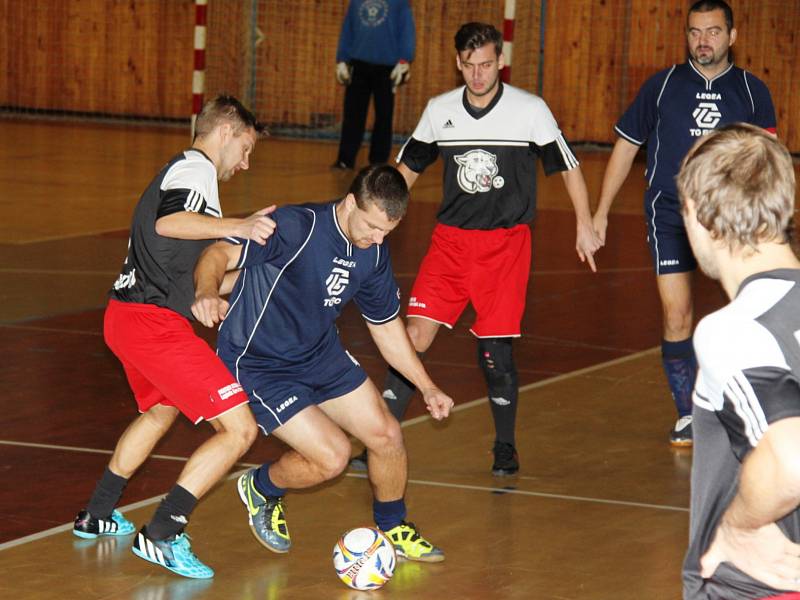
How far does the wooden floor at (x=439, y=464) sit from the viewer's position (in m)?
5.17

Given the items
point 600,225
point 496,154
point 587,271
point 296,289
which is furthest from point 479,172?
point 587,271

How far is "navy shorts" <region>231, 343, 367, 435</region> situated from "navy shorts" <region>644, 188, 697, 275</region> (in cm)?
239

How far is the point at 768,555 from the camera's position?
2.62 m

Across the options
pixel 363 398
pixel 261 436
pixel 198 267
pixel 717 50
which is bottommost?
pixel 261 436

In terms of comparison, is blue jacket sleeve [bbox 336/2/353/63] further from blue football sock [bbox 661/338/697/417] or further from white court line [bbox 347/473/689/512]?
white court line [bbox 347/473/689/512]

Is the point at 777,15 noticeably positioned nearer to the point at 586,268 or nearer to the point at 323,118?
the point at 323,118

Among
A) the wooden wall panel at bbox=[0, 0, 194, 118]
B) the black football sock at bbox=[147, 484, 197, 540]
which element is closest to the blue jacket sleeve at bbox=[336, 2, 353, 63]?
the wooden wall panel at bbox=[0, 0, 194, 118]

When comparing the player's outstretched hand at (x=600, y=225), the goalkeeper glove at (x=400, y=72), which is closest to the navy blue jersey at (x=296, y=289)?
the player's outstretched hand at (x=600, y=225)

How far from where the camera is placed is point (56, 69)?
2395cm

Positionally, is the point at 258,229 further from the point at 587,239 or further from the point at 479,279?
the point at 587,239

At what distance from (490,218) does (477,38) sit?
852 mm

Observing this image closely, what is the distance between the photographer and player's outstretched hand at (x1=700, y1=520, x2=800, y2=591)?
262 cm

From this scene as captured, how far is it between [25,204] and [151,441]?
31.5 feet

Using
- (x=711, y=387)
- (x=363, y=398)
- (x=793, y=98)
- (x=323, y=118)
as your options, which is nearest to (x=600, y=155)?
(x=793, y=98)
